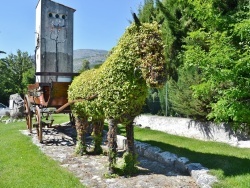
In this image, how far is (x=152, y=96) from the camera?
1805 cm

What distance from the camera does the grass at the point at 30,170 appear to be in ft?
21.1

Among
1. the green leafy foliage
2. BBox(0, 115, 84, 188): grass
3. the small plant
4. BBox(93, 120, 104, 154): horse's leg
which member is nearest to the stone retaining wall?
BBox(93, 120, 104, 154): horse's leg

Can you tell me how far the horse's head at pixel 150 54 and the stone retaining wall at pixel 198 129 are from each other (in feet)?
11.2

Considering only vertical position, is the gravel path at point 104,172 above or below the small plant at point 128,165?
below

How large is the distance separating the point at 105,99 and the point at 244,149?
508 centimetres

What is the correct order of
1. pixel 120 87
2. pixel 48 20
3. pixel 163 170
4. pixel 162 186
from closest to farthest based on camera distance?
pixel 162 186 → pixel 120 87 → pixel 163 170 → pixel 48 20

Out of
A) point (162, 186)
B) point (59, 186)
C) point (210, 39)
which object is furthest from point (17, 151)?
point (210, 39)

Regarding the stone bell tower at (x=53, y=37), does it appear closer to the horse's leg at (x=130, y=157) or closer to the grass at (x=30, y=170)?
the grass at (x=30, y=170)

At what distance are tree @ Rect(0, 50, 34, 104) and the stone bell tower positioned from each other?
18566mm

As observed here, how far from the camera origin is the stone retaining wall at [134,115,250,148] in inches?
419

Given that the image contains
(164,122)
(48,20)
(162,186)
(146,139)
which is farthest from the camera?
(48,20)

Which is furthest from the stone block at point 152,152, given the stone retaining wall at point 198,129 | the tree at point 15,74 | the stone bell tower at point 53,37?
the tree at point 15,74

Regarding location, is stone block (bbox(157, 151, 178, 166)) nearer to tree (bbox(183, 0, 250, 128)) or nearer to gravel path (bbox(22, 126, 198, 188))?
gravel path (bbox(22, 126, 198, 188))

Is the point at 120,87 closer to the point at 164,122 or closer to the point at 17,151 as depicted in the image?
the point at 17,151
